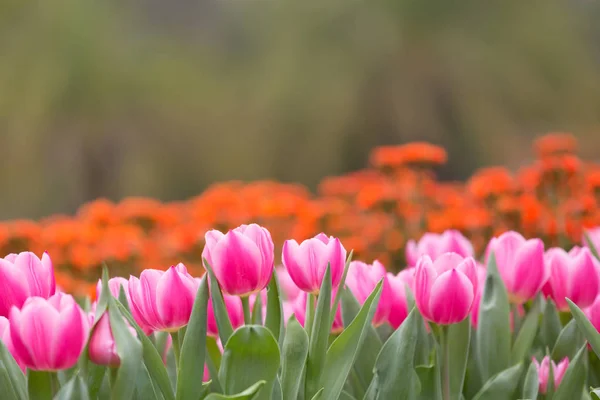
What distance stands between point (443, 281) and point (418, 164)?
1353 millimetres

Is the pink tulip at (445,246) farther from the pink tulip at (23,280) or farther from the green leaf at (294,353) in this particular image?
the pink tulip at (23,280)

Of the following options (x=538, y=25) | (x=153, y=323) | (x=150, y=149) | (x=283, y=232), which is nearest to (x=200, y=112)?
(x=150, y=149)

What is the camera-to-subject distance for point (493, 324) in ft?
2.30

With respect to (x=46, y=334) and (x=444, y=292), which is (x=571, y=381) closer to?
(x=444, y=292)

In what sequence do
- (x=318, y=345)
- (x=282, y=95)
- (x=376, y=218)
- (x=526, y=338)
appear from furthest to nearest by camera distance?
(x=282, y=95)
(x=376, y=218)
(x=526, y=338)
(x=318, y=345)

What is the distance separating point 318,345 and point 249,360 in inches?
2.9

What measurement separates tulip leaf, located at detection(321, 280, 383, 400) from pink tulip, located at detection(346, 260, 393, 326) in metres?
0.13

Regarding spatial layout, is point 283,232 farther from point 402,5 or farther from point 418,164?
point 402,5

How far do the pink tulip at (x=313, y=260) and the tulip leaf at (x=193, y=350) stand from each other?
100 millimetres

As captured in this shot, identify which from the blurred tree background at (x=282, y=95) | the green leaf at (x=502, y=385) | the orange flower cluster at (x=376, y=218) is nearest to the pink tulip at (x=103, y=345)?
the green leaf at (x=502, y=385)

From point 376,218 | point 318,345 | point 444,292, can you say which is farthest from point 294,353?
point 376,218

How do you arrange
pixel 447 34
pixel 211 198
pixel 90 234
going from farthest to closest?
pixel 447 34, pixel 211 198, pixel 90 234

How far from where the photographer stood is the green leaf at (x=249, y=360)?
56 cm

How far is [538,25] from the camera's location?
4.77m
